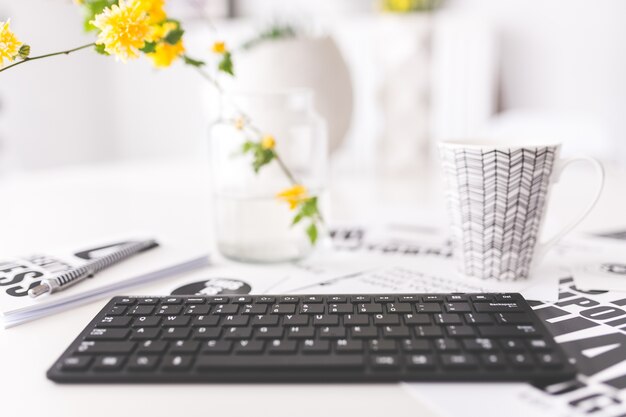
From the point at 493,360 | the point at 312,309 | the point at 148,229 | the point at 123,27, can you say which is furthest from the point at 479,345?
the point at 148,229

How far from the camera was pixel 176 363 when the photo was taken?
0.36 meters

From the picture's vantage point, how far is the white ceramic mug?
1.68 ft

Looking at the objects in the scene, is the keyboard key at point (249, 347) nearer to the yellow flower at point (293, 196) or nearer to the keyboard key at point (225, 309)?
the keyboard key at point (225, 309)

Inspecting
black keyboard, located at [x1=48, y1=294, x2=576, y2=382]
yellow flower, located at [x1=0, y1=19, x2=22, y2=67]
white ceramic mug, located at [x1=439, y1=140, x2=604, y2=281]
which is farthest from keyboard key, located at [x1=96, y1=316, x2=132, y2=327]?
white ceramic mug, located at [x1=439, y1=140, x2=604, y2=281]

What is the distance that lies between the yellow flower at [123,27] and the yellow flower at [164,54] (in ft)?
0.26

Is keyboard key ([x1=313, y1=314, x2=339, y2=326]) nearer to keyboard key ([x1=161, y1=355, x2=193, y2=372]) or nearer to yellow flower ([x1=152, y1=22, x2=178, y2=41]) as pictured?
keyboard key ([x1=161, y1=355, x2=193, y2=372])

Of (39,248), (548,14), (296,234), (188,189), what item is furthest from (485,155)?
(548,14)

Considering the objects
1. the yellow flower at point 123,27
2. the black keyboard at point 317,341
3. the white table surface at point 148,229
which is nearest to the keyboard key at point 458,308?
the black keyboard at point 317,341

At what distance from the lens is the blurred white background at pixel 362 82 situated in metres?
2.08

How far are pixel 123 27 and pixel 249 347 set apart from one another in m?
0.27

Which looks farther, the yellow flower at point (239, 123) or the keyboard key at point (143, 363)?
Answer: the yellow flower at point (239, 123)

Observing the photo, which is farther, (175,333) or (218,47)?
(218,47)

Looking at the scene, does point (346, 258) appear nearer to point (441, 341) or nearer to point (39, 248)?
point (441, 341)

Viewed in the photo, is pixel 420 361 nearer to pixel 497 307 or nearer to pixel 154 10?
pixel 497 307
